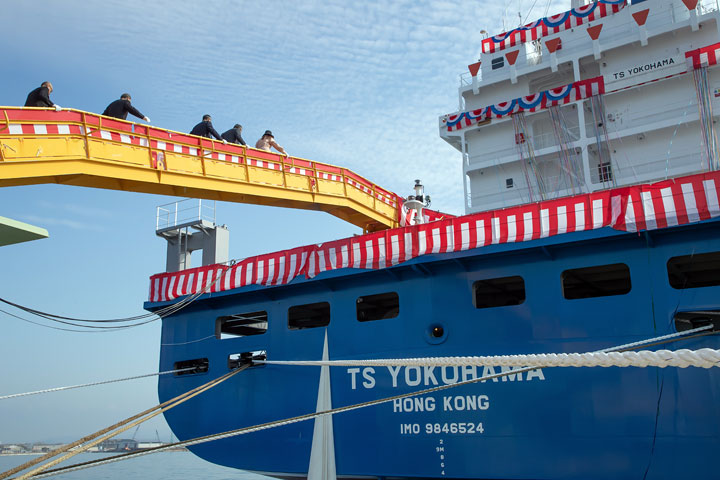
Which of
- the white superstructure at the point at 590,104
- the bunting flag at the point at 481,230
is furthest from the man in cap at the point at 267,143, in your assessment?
the white superstructure at the point at 590,104

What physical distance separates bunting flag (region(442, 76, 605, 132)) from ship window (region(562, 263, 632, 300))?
832 cm

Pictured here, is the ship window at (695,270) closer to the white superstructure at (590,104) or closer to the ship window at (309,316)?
the white superstructure at (590,104)

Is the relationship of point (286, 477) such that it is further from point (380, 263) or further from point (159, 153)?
point (159, 153)

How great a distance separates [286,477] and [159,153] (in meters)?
7.21

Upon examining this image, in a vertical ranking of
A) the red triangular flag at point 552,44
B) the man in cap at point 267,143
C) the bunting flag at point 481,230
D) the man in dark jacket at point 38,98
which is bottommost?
the bunting flag at point 481,230

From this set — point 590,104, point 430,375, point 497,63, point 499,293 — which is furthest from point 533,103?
point 430,375

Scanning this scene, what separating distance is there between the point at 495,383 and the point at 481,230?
9.19 feet

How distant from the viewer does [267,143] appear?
15.3m

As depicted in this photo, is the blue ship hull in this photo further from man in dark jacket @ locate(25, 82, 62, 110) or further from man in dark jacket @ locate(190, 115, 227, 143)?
man in dark jacket @ locate(25, 82, 62, 110)

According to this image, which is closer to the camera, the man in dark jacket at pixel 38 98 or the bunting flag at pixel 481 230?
the bunting flag at pixel 481 230

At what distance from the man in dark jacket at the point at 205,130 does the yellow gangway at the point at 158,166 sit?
66cm

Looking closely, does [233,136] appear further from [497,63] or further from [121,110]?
[497,63]

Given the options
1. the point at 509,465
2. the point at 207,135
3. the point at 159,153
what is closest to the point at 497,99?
the point at 207,135

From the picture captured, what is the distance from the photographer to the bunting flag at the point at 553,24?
21.3 m
